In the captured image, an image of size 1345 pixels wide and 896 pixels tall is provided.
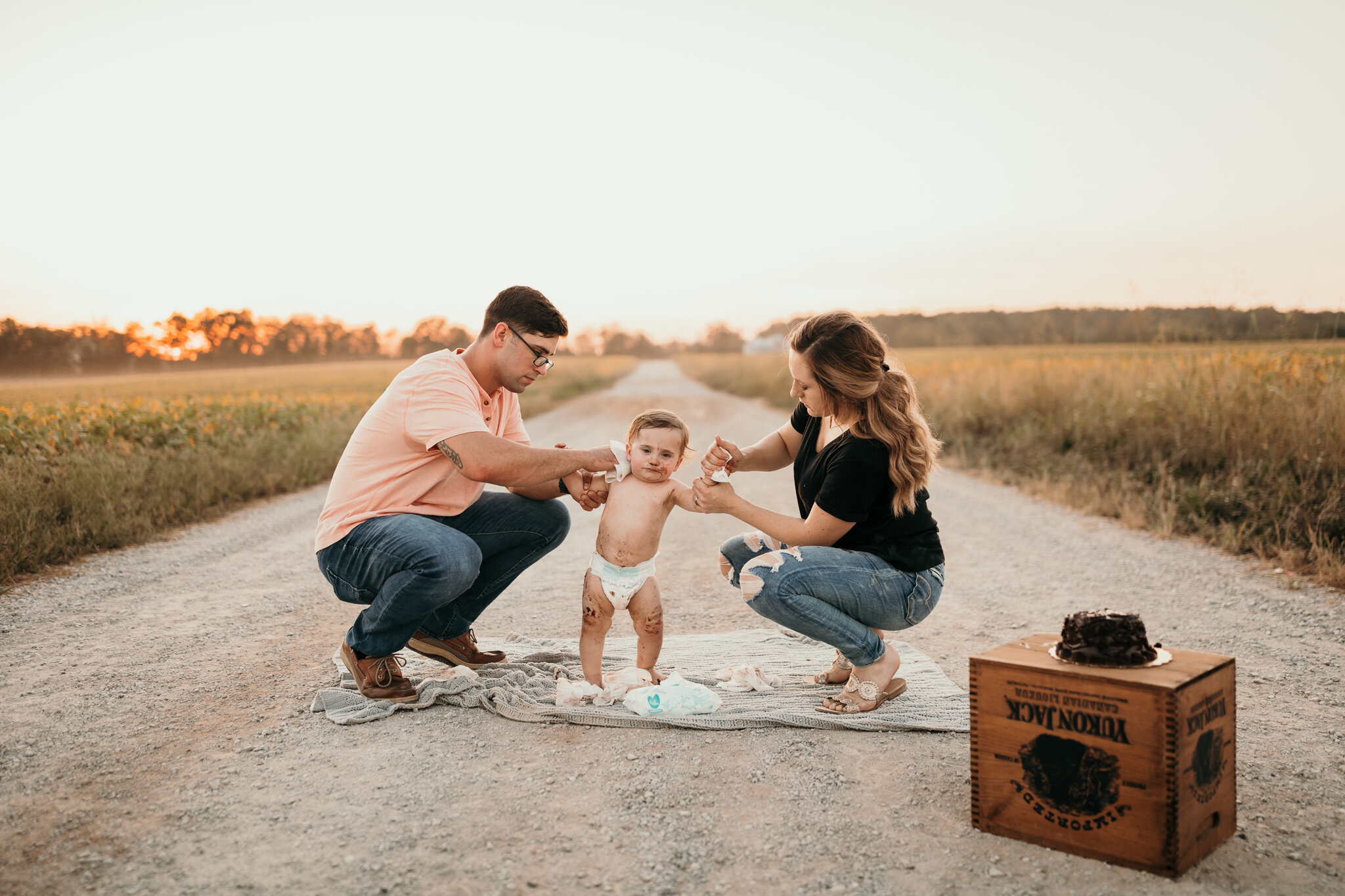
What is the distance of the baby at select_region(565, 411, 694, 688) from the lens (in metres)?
3.64

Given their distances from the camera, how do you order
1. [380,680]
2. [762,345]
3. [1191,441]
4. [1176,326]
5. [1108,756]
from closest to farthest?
1. [1108,756]
2. [380,680]
3. [1191,441]
4. [1176,326]
5. [762,345]

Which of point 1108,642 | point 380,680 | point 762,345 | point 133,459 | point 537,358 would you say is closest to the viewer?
point 1108,642

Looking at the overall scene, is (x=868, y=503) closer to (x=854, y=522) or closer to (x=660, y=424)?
(x=854, y=522)

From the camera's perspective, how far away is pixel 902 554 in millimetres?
3453

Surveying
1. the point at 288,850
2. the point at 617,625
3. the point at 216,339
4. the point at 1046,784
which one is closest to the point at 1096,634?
the point at 1046,784

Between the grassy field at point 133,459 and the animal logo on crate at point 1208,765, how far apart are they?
652 cm

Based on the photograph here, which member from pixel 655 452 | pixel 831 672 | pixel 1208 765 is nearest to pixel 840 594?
pixel 831 672

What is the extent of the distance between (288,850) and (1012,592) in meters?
4.31

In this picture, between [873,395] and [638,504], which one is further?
[638,504]

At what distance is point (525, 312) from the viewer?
13.0ft

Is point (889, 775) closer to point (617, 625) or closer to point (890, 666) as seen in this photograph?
point (890, 666)

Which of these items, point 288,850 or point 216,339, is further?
point 216,339

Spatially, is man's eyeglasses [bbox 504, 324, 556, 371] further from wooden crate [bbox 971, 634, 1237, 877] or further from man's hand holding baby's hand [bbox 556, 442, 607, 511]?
wooden crate [bbox 971, 634, 1237, 877]

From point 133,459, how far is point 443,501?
19.2ft
